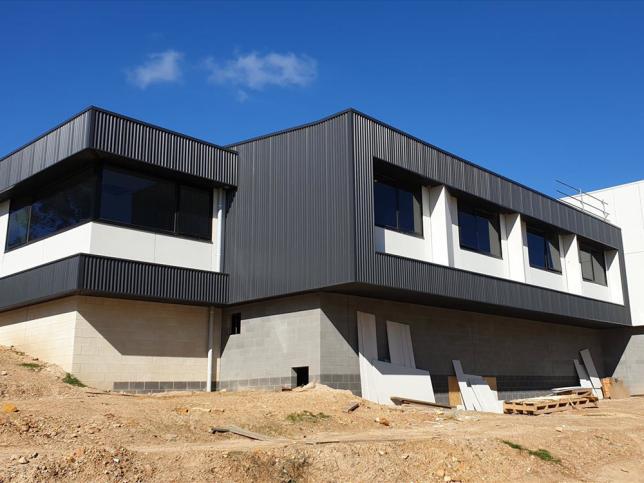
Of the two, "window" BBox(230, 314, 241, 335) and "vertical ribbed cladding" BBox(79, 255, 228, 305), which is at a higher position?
"vertical ribbed cladding" BBox(79, 255, 228, 305)

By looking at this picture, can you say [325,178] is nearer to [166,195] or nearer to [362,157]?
[362,157]

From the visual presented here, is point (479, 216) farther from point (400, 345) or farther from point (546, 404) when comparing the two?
point (546, 404)

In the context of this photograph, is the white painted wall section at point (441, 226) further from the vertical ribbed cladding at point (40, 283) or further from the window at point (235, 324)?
the vertical ribbed cladding at point (40, 283)

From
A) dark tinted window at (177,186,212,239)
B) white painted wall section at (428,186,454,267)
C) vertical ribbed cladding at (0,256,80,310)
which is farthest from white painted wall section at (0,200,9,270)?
white painted wall section at (428,186,454,267)

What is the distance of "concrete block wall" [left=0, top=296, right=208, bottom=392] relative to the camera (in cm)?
2009

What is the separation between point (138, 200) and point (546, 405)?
15.7 metres

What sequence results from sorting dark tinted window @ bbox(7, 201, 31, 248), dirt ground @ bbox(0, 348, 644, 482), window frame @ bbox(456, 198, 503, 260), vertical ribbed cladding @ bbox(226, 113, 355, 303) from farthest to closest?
1. window frame @ bbox(456, 198, 503, 260)
2. dark tinted window @ bbox(7, 201, 31, 248)
3. vertical ribbed cladding @ bbox(226, 113, 355, 303)
4. dirt ground @ bbox(0, 348, 644, 482)

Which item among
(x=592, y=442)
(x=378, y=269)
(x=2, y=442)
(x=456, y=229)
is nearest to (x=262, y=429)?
(x=2, y=442)

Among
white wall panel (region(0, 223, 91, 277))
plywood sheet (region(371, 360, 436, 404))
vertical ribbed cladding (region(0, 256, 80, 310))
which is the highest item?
white wall panel (region(0, 223, 91, 277))

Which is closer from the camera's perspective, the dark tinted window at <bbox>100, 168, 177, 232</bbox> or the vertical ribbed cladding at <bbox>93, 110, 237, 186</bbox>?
A: the vertical ribbed cladding at <bbox>93, 110, 237, 186</bbox>

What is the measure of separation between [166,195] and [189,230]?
4.59 ft

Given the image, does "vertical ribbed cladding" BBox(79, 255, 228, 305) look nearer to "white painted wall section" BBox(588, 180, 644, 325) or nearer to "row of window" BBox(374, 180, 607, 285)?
"row of window" BBox(374, 180, 607, 285)

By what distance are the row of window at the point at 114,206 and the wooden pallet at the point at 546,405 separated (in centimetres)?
1209

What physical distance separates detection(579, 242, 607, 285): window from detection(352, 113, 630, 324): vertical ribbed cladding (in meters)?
1.64
